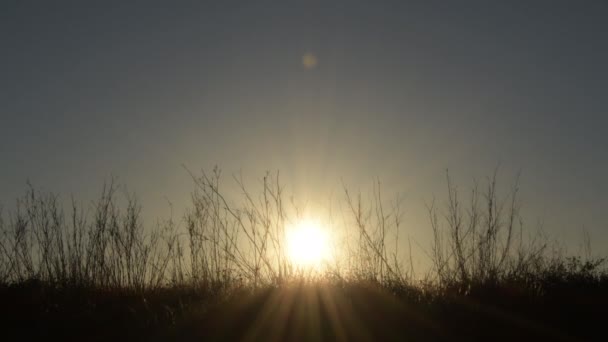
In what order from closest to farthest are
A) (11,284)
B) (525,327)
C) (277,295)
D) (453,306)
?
(525,327) < (453,306) < (277,295) < (11,284)

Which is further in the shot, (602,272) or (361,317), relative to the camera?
(602,272)

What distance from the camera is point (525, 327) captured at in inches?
157

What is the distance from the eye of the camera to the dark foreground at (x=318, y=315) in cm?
385

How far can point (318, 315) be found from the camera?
4152 millimetres

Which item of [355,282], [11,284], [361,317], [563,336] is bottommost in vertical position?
[563,336]

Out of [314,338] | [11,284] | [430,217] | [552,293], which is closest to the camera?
[314,338]

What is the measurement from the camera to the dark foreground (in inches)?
152

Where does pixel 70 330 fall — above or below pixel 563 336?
above

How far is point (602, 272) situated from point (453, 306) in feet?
10.3

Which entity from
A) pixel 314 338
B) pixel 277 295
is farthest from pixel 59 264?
pixel 314 338

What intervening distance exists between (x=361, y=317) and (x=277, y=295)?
872 millimetres

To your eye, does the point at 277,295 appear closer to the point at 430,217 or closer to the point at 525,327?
the point at 525,327

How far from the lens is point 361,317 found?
163 inches

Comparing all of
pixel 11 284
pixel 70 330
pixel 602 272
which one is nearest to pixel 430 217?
pixel 602 272
